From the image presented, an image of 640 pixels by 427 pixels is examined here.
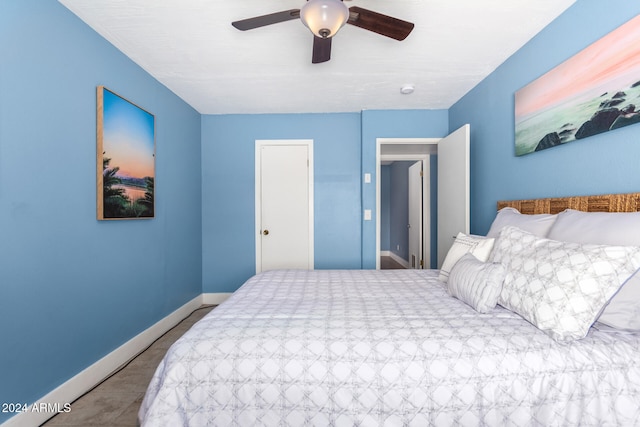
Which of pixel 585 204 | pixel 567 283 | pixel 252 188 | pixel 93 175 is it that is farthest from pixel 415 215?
pixel 93 175

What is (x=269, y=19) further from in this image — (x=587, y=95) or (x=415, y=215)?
(x=415, y=215)

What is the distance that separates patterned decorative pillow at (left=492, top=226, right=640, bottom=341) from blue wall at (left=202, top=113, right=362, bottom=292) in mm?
2338

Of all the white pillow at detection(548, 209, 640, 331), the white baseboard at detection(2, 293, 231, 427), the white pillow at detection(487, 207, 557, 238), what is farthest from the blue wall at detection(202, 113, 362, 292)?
the white pillow at detection(548, 209, 640, 331)

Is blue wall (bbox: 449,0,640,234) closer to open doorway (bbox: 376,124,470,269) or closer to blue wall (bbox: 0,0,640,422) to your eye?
blue wall (bbox: 0,0,640,422)

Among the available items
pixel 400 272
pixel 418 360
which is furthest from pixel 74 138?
pixel 400 272

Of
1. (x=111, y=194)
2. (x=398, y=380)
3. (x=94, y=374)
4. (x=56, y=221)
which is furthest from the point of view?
(x=111, y=194)

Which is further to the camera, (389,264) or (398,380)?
(389,264)

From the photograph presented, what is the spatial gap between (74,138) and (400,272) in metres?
2.50

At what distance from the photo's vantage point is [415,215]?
4.83 m

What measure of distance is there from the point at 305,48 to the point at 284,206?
6.29 feet

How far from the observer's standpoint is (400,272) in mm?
2266

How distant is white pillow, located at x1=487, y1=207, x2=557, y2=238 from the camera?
152cm

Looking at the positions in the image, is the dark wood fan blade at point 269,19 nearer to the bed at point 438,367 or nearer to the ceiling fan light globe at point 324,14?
the ceiling fan light globe at point 324,14

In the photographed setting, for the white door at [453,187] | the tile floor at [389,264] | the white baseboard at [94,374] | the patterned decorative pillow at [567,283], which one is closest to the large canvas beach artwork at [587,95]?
the white door at [453,187]
